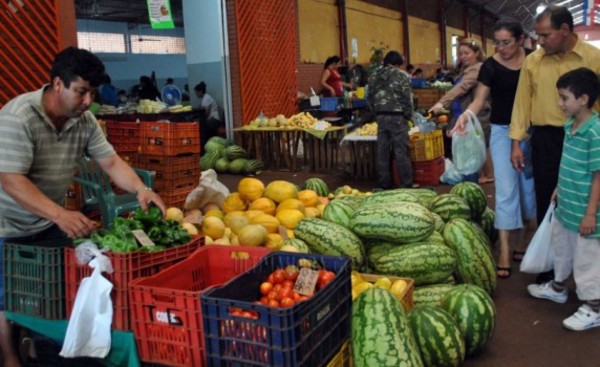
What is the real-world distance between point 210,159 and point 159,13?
8.20ft

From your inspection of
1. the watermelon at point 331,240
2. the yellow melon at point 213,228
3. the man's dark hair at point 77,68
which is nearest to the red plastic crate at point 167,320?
the man's dark hair at point 77,68

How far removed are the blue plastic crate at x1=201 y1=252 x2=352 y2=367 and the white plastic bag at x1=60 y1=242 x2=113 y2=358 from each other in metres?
0.52

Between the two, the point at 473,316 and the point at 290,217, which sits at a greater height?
the point at 290,217

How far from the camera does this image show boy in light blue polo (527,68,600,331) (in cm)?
311

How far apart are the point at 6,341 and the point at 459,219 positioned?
8.89ft

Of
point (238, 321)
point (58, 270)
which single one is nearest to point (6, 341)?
point (58, 270)

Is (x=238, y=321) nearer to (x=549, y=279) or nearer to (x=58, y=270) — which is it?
(x=58, y=270)

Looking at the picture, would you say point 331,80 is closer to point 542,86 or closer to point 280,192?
point 280,192

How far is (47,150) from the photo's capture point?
8.65ft

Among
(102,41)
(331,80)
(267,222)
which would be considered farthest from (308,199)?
Result: (102,41)

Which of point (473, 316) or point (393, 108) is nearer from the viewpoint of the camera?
point (473, 316)

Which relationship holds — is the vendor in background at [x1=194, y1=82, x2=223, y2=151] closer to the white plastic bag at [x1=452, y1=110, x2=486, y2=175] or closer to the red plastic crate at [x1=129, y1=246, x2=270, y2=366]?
the white plastic bag at [x1=452, y1=110, x2=486, y2=175]

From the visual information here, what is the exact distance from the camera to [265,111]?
1088 centimetres

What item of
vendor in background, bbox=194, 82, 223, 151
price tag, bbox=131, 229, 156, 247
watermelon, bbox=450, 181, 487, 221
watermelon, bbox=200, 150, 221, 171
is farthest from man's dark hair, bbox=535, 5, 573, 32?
vendor in background, bbox=194, 82, 223, 151
